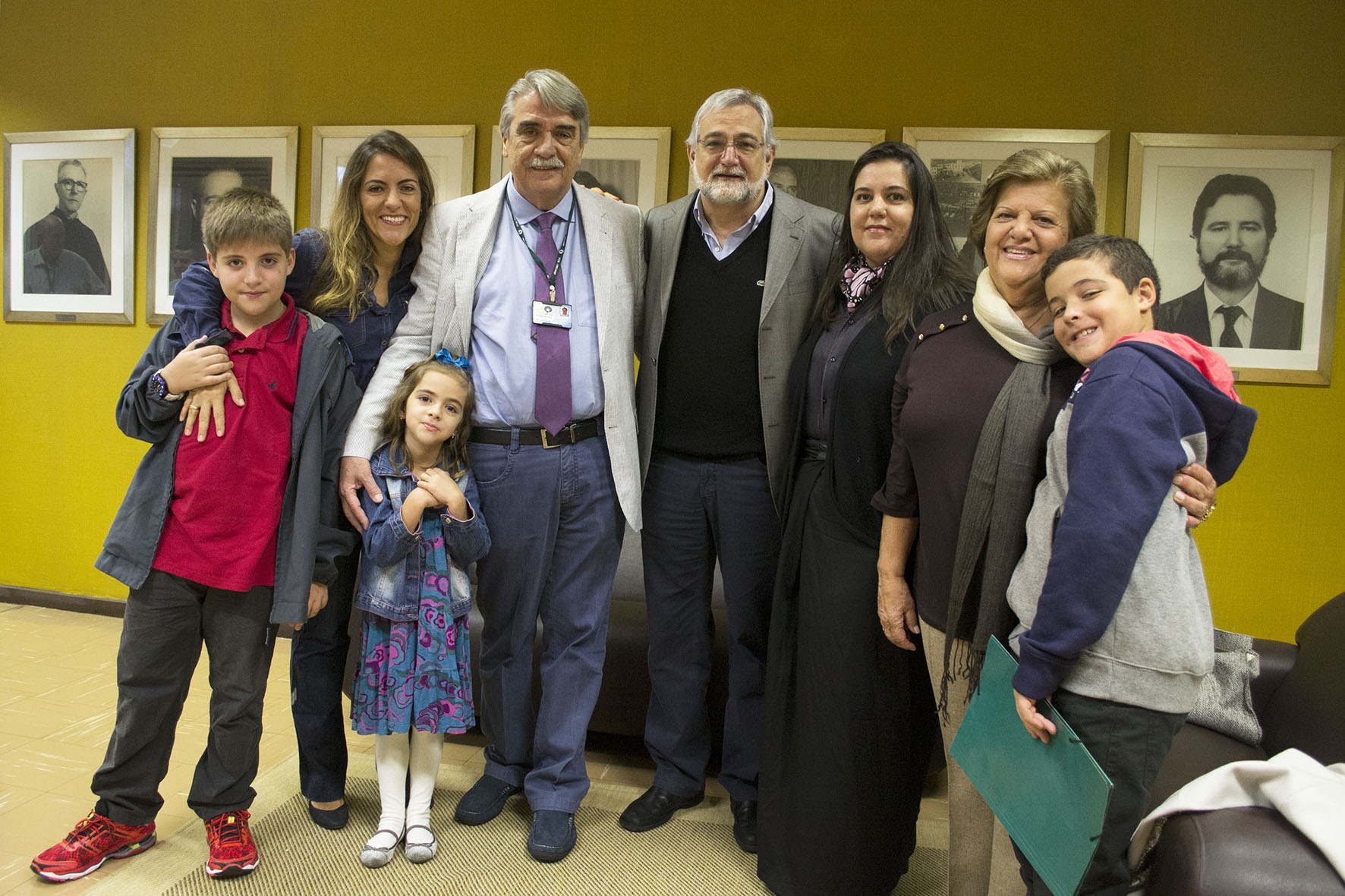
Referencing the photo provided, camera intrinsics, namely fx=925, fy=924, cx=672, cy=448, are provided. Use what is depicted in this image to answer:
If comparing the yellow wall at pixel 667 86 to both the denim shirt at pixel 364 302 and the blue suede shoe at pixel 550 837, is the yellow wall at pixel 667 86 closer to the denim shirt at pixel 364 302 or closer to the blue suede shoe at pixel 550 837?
the denim shirt at pixel 364 302

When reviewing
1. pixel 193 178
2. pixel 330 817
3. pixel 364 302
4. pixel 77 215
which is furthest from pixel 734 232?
pixel 77 215

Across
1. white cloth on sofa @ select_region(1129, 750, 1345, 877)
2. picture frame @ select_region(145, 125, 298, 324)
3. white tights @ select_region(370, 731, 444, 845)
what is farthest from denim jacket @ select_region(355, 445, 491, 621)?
picture frame @ select_region(145, 125, 298, 324)

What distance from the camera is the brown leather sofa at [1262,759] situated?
1.46 metres

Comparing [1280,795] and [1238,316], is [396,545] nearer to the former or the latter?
[1280,795]

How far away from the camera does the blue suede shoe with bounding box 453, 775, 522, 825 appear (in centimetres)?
268

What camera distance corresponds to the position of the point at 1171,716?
1.47 m

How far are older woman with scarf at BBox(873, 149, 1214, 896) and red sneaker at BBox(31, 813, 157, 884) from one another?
207 cm

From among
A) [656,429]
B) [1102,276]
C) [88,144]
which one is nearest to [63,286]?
[88,144]

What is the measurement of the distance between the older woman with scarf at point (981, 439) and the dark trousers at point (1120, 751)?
27 cm

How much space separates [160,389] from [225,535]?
0.38 meters

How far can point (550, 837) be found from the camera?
253 cm

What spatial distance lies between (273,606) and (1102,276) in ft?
6.58

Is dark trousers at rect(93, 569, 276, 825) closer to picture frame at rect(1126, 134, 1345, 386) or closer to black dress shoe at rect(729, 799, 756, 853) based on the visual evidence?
black dress shoe at rect(729, 799, 756, 853)

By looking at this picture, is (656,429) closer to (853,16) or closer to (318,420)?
(318,420)
